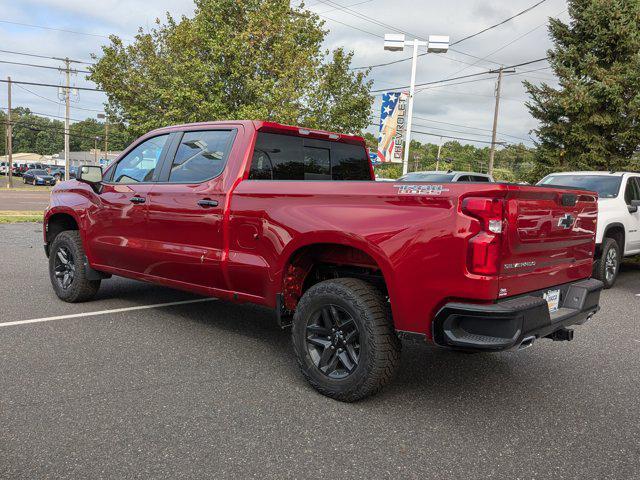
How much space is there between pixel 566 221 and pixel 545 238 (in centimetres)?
32

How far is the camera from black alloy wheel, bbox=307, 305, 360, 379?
11.5ft

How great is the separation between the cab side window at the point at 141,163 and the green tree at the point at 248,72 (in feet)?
41.6

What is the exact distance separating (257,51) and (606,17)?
10.9 m

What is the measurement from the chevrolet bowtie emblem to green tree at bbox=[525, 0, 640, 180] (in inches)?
509

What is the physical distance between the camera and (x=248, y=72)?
18734 mm

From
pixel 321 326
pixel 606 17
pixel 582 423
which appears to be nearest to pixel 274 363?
pixel 321 326

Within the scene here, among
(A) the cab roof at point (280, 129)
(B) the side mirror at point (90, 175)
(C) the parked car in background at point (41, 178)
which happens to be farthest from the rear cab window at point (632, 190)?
(C) the parked car in background at point (41, 178)

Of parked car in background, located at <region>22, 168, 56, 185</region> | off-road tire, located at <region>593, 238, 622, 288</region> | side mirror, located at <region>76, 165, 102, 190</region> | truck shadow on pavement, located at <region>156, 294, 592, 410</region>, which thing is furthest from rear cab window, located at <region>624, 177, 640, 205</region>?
parked car in background, located at <region>22, 168, 56, 185</region>

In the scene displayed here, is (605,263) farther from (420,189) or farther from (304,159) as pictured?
(420,189)

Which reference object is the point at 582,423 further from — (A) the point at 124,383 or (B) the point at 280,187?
(A) the point at 124,383

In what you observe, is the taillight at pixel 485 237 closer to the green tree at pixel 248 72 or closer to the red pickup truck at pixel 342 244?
the red pickup truck at pixel 342 244

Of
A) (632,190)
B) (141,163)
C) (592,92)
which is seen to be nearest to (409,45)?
(592,92)

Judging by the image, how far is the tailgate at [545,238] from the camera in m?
3.04

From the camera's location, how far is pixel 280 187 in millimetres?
3895
